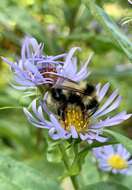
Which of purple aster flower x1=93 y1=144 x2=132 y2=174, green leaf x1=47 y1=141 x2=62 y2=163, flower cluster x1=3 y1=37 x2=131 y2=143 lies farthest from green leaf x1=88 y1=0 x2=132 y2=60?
purple aster flower x1=93 y1=144 x2=132 y2=174

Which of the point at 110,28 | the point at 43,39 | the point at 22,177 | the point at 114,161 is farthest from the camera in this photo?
the point at 43,39

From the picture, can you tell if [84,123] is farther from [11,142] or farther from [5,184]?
[11,142]

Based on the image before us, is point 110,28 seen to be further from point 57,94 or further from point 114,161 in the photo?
point 114,161

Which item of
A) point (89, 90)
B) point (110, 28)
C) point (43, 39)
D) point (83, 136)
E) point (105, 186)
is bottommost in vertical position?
point (105, 186)

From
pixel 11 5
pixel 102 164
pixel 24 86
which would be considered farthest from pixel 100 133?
pixel 11 5

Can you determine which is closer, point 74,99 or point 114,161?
point 74,99

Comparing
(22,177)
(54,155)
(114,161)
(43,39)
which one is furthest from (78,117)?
(43,39)

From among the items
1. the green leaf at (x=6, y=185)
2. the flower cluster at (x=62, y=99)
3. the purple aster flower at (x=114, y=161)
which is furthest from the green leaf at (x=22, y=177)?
the purple aster flower at (x=114, y=161)
